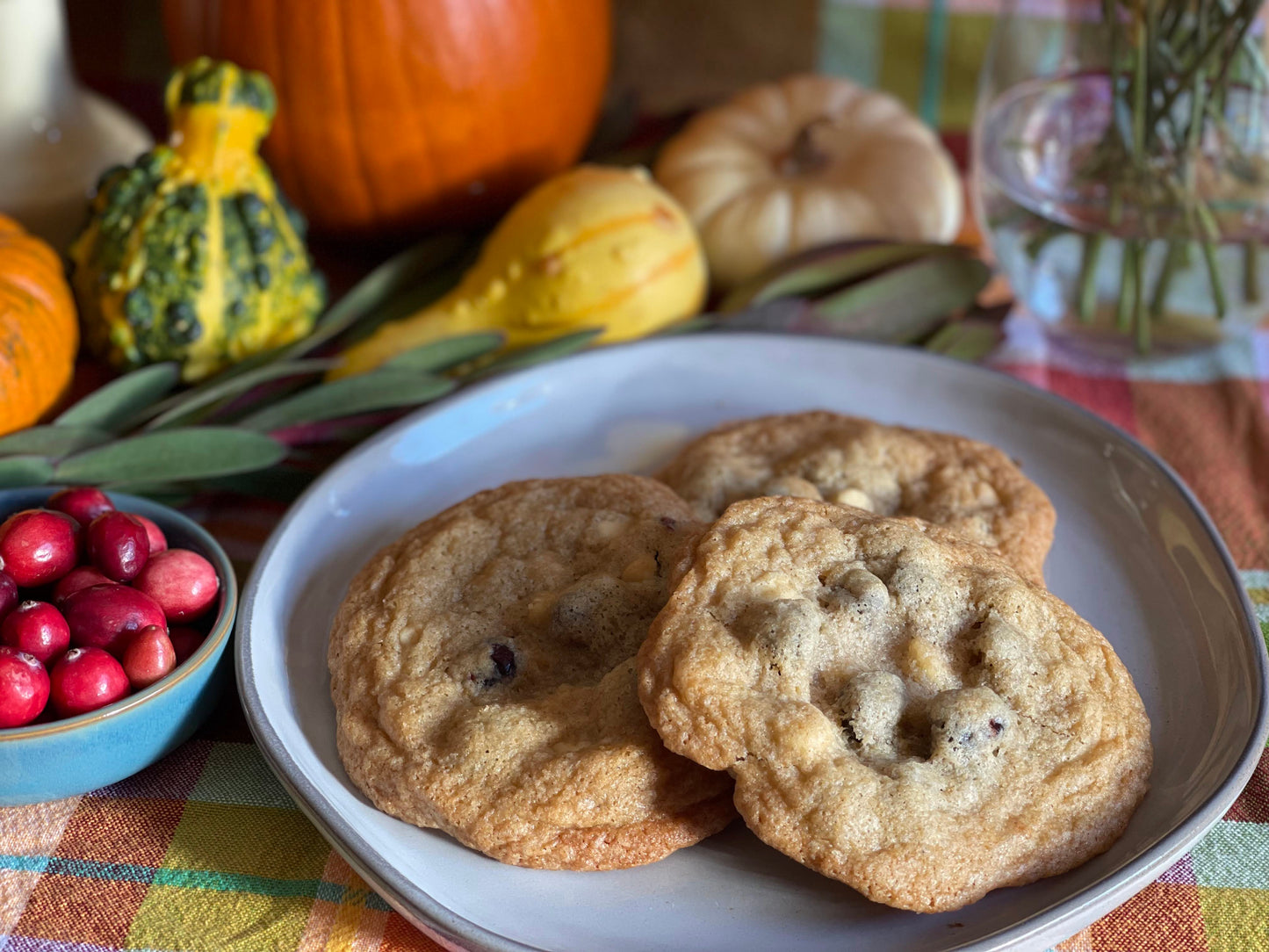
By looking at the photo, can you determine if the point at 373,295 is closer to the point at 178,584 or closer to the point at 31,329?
the point at 31,329

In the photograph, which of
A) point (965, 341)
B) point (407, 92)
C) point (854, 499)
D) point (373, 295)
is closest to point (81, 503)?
point (373, 295)

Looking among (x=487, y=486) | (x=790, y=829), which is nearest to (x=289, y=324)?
(x=487, y=486)

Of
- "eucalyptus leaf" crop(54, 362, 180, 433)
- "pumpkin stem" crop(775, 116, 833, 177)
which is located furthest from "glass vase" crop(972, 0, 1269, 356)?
"eucalyptus leaf" crop(54, 362, 180, 433)

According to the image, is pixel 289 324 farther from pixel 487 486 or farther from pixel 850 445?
pixel 850 445

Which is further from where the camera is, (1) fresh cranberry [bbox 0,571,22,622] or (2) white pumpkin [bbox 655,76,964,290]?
(2) white pumpkin [bbox 655,76,964,290]

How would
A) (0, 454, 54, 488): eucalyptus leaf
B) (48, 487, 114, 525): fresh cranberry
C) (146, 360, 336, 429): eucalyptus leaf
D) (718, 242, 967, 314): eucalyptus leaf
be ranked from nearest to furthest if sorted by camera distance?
(48, 487, 114, 525): fresh cranberry
(0, 454, 54, 488): eucalyptus leaf
(146, 360, 336, 429): eucalyptus leaf
(718, 242, 967, 314): eucalyptus leaf

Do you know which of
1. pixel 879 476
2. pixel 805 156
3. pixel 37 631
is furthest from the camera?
pixel 805 156

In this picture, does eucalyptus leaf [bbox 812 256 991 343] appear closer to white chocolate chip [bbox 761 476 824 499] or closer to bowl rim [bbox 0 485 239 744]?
white chocolate chip [bbox 761 476 824 499]
